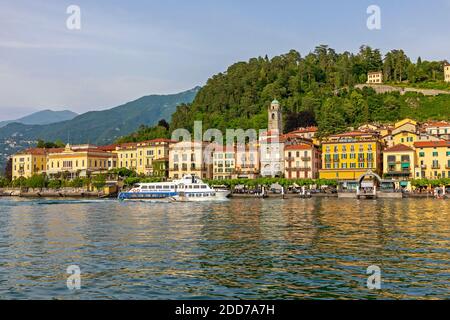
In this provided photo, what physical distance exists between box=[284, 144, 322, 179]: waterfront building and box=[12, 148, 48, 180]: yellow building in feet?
191

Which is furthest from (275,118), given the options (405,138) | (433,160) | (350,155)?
(433,160)

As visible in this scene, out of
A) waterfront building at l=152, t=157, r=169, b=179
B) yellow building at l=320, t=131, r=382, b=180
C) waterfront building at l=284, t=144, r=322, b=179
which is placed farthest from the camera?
waterfront building at l=152, t=157, r=169, b=179

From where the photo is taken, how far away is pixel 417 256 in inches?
758

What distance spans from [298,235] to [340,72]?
376 feet

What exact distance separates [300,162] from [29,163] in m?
63.6

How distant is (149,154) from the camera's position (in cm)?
10825

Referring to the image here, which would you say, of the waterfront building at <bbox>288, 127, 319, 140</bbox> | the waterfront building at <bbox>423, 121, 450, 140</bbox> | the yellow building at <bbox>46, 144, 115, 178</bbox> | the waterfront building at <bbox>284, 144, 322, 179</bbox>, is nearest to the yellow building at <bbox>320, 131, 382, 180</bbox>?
the waterfront building at <bbox>284, 144, 322, 179</bbox>

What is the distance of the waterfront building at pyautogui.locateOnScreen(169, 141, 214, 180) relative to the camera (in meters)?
98.2

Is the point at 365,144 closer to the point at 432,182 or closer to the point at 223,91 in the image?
the point at 432,182

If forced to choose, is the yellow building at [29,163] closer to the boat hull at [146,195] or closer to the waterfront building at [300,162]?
the boat hull at [146,195]

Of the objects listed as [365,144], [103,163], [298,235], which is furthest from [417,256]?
[103,163]

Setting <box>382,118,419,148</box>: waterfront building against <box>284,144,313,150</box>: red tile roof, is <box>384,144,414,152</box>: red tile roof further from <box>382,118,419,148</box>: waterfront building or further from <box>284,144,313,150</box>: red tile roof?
<box>284,144,313,150</box>: red tile roof

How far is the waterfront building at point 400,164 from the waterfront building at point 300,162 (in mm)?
11604
